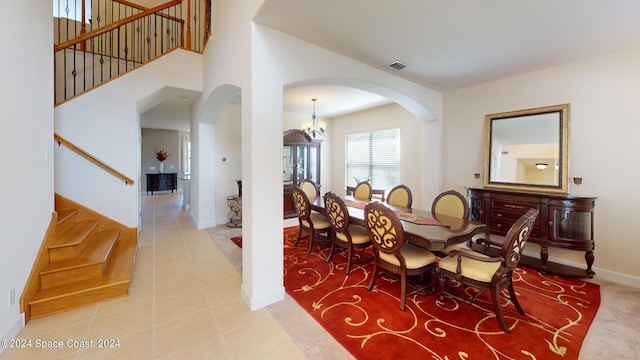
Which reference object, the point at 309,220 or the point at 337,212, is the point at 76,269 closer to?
the point at 309,220

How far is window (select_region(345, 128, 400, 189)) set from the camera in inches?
236

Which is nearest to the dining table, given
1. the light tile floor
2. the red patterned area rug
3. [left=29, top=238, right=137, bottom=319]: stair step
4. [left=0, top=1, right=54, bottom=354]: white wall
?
the red patterned area rug

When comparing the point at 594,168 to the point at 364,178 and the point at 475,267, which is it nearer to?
the point at 475,267

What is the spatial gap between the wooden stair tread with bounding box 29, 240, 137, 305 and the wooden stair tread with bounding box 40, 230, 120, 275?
6.5 inches

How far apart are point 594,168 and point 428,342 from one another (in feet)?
10.4

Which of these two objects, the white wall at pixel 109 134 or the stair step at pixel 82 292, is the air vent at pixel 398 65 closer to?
the white wall at pixel 109 134

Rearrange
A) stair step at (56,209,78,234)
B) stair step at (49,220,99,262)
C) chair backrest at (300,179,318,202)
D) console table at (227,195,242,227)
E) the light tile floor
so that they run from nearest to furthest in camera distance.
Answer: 1. the light tile floor
2. stair step at (49,220,99,262)
3. stair step at (56,209,78,234)
4. chair backrest at (300,179,318,202)
5. console table at (227,195,242,227)

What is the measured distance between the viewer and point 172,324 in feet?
7.14

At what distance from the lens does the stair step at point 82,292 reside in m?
2.28

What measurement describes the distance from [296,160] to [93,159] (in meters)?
3.85

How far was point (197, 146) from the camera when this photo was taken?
535 cm

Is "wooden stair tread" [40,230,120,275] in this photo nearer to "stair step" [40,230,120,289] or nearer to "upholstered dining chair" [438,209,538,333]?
"stair step" [40,230,120,289]

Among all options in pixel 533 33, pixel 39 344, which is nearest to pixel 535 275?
pixel 533 33

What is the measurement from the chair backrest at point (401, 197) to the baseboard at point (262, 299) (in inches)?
89.3
